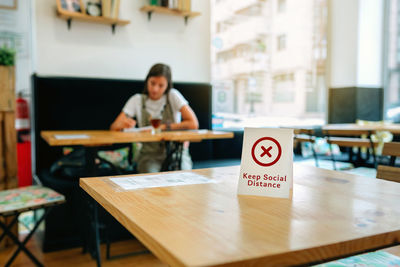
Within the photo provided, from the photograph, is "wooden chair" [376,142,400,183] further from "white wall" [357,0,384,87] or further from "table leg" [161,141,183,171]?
"white wall" [357,0,384,87]

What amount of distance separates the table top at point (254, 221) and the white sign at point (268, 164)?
0.11 feet

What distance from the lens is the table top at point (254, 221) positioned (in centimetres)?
59

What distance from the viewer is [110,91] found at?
11.6 feet

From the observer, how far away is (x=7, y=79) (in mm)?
2623

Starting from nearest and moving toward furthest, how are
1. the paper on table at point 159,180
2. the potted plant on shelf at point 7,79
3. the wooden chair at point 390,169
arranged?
1. the paper on table at point 159,180
2. the wooden chair at point 390,169
3. the potted plant on shelf at point 7,79

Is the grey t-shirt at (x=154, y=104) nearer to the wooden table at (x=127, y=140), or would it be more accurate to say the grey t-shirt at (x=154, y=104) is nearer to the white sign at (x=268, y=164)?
the wooden table at (x=127, y=140)

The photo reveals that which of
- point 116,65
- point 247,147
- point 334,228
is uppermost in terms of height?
point 116,65

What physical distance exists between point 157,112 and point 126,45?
1.12m

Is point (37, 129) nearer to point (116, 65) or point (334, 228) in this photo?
point (116, 65)

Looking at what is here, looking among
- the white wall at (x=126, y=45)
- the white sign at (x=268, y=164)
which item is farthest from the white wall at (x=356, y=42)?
the white sign at (x=268, y=164)

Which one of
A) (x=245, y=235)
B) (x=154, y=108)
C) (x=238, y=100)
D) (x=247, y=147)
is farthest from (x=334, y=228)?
(x=238, y=100)

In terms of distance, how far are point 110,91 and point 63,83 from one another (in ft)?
1.41

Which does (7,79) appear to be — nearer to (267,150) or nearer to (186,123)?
(186,123)

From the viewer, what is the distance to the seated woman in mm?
2828
